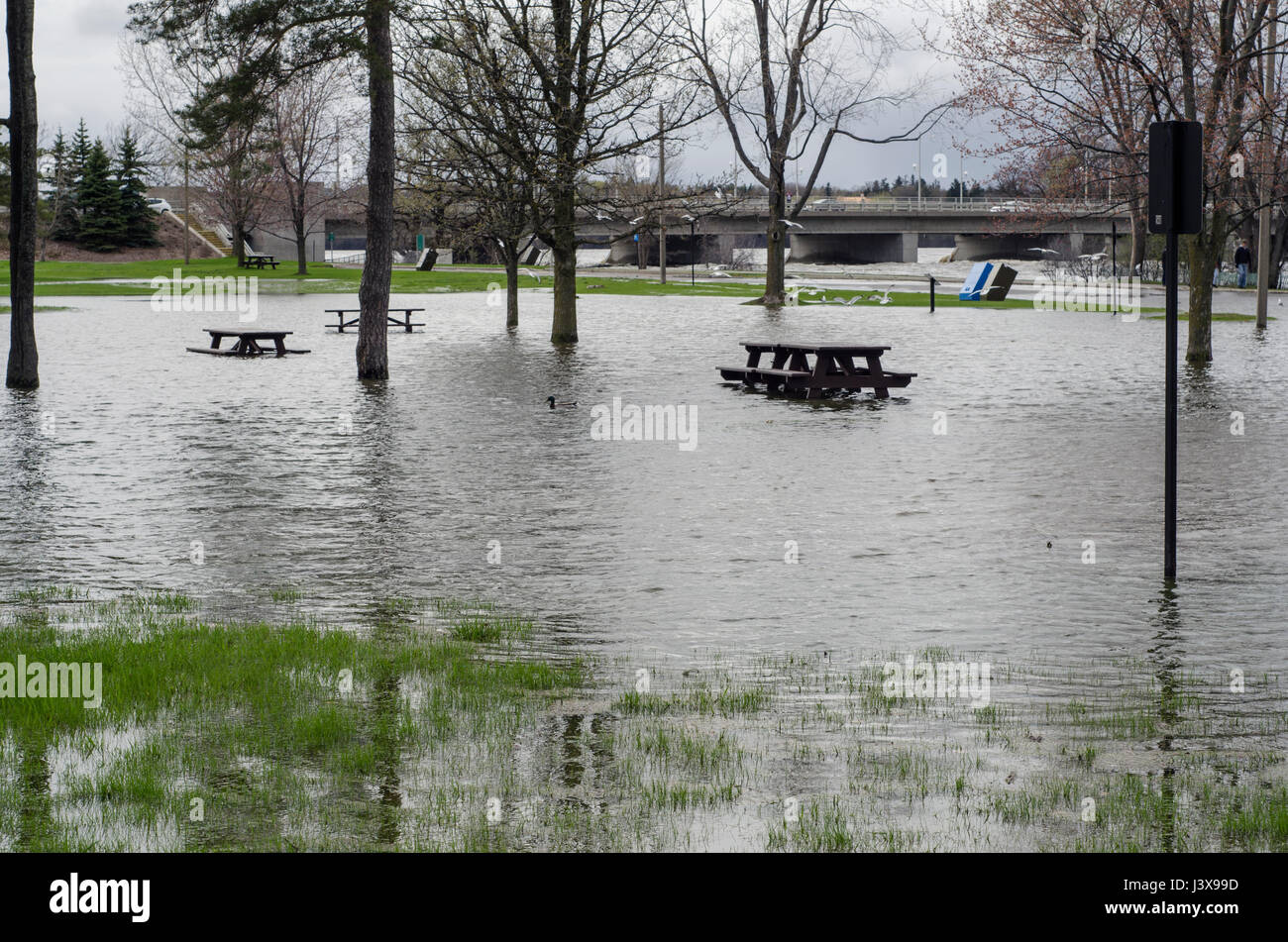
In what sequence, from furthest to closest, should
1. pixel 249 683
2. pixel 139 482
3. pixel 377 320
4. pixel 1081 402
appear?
pixel 377 320
pixel 1081 402
pixel 139 482
pixel 249 683

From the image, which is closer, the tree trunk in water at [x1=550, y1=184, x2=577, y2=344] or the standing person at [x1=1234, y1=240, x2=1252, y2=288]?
the tree trunk in water at [x1=550, y1=184, x2=577, y2=344]

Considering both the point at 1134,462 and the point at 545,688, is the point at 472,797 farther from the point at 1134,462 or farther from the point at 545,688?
the point at 1134,462

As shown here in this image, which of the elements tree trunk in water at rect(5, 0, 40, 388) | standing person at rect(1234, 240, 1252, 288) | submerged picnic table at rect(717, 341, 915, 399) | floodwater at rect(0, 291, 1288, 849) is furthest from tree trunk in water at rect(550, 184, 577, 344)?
standing person at rect(1234, 240, 1252, 288)

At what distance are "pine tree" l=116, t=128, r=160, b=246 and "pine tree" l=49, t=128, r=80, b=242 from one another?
282 centimetres

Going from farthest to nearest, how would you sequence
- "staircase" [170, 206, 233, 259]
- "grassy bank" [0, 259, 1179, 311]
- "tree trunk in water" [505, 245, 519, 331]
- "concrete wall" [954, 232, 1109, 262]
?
"concrete wall" [954, 232, 1109, 262] → "staircase" [170, 206, 233, 259] → "grassy bank" [0, 259, 1179, 311] → "tree trunk in water" [505, 245, 519, 331]

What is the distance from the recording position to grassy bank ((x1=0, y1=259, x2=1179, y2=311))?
2053 inches

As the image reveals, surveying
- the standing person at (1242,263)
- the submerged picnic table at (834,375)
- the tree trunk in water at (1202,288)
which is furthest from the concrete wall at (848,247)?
the submerged picnic table at (834,375)

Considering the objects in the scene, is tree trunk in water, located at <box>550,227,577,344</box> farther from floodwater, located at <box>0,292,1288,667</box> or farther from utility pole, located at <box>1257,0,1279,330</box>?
utility pole, located at <box>1257,0,1279,330</box>

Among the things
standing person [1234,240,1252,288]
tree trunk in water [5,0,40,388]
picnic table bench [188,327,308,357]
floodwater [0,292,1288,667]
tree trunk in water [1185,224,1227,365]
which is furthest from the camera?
Result: standing person [1234,240,1252,288]

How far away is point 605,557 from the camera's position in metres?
10.3

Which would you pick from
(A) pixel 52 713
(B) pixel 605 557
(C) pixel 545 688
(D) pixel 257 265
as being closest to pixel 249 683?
(A) pixel 52 713

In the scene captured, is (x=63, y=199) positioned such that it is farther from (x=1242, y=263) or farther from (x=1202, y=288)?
(x=1202, y=288)

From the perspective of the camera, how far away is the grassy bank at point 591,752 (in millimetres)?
4906
